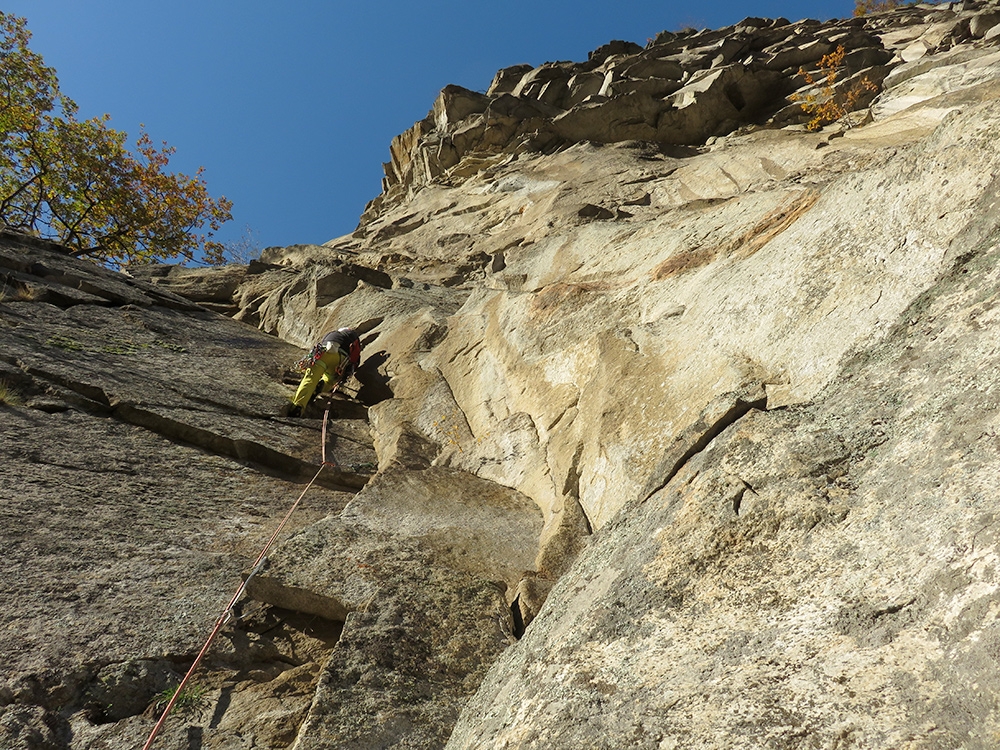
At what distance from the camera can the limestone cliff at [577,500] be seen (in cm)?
228

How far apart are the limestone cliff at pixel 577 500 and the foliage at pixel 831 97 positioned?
5.60m

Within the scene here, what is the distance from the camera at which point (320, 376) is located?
855 cm

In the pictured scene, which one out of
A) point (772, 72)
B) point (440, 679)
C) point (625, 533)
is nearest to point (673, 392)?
point (625, 533)

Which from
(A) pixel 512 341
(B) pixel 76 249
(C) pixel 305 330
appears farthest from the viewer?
(B) pixel 76 249

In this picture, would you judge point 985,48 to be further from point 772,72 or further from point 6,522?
point 6,522

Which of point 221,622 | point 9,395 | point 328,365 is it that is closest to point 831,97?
point 328,365

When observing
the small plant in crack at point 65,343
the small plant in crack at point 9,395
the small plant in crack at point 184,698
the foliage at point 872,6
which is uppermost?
the foliage at point 872,6

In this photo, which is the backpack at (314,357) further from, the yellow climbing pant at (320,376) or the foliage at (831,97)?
the foliage at (831,97)

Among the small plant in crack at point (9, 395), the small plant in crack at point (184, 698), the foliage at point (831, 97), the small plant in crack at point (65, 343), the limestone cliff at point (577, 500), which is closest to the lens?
the limestone cliff at point (577, 500)

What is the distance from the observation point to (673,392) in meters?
4.86

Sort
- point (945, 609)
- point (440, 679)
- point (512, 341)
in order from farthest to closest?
point (512, 341) < point (440, 679) < point (945, 609)

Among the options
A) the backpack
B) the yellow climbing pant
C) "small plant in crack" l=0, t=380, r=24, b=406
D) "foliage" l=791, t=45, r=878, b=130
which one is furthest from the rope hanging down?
"foliage" l=791, t=45, r=878, b=130

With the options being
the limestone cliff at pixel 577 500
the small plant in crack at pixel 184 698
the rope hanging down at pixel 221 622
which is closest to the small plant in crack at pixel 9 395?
the limestone cliff at pixel 577 500

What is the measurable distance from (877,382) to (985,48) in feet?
47.7
